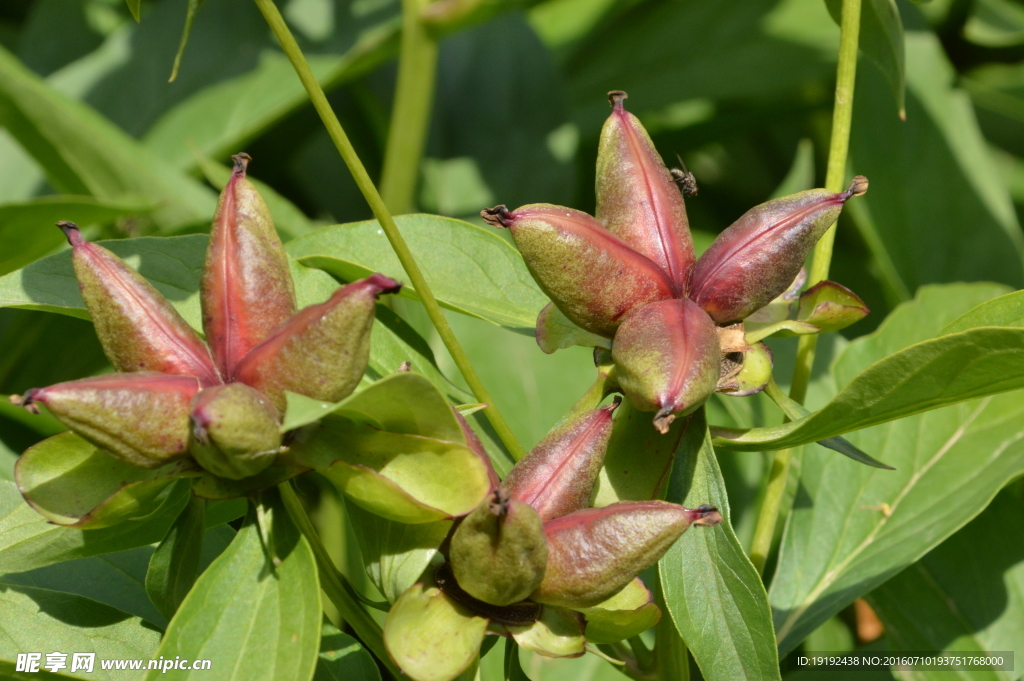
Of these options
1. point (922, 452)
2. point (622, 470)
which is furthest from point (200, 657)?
point (922, 452)

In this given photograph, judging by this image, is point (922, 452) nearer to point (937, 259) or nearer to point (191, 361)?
point (937, 259)

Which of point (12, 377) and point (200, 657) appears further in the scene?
point (12, 377)

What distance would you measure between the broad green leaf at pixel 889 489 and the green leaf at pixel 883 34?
545mm

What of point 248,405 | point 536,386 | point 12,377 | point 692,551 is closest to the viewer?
point 248,405

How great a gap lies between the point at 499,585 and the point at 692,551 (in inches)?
11.3

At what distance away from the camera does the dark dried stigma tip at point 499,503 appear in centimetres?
96

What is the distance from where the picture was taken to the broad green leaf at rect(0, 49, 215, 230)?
7.04 feet

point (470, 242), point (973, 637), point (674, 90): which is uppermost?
point (674, 90)

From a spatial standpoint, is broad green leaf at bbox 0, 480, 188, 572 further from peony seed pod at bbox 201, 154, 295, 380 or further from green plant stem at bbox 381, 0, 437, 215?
green plant stem at bbox 381, 0, 437, 215

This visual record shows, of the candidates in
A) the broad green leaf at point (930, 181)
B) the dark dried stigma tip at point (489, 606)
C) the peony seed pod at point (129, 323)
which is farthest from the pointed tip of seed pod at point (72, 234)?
the broad green leaf at point (930, 181)

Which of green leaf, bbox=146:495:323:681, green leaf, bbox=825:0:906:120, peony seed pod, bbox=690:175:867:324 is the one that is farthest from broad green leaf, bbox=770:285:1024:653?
green leaf, bbox=146:495:323:681

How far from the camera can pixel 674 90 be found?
3.25 meters

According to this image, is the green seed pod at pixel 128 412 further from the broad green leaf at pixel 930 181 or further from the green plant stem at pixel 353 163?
the broad green leaf at pixel 930 181

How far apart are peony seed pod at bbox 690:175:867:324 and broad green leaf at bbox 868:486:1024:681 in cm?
106
